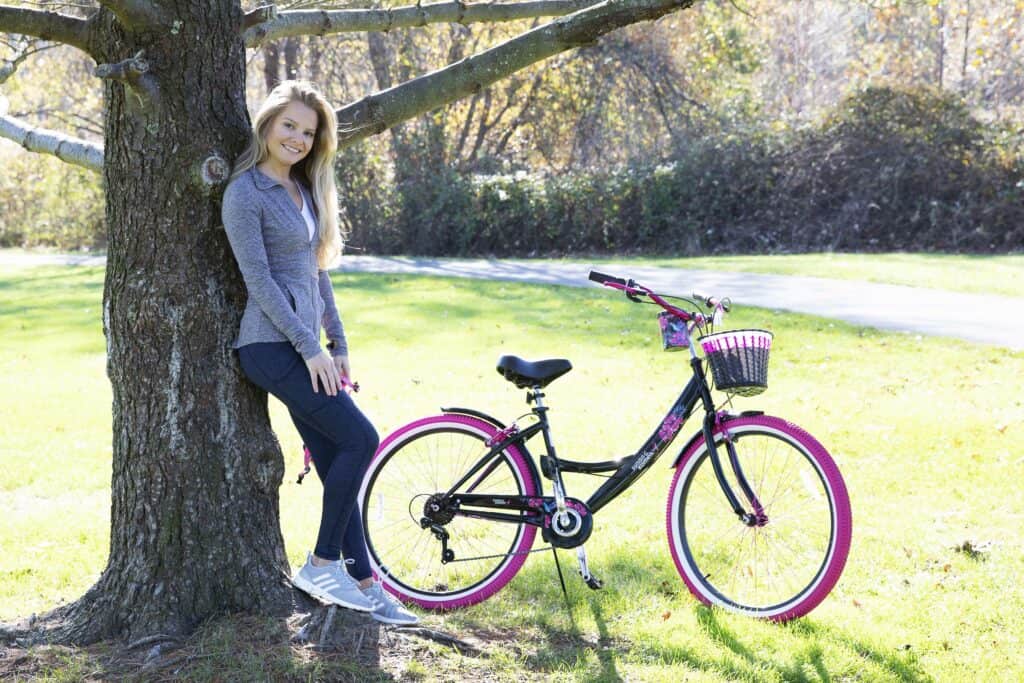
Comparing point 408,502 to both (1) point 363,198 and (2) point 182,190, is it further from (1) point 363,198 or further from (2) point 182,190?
(1) point 363,198

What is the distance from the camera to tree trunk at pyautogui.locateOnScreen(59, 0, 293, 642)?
3.68m

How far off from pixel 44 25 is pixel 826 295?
1047 centimetres

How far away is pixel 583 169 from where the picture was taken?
69.0 ft

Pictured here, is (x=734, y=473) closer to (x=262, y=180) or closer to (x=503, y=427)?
(x=503, y=427)

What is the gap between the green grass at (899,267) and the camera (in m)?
13.2

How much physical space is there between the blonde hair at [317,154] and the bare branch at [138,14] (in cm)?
42

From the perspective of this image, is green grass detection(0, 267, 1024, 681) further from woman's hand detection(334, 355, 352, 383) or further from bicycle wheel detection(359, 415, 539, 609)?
woman's hand detection(334, 355, 352, 383)

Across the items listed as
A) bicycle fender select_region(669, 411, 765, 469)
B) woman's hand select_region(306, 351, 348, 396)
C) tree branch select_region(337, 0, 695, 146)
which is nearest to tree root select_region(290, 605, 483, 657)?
woman's hand select_region(306, 351, 348, 396)

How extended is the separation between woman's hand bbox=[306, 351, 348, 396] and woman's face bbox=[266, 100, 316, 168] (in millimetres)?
679

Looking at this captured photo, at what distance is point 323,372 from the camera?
11.9 feet

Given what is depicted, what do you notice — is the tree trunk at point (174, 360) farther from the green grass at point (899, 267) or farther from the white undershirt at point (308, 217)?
the green grass at point (899, 267)

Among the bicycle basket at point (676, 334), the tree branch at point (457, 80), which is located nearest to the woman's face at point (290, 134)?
the tree branch at point (457, 80)

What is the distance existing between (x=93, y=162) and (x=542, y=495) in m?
2.19

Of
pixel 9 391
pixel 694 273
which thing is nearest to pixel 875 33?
pixel 694 273
